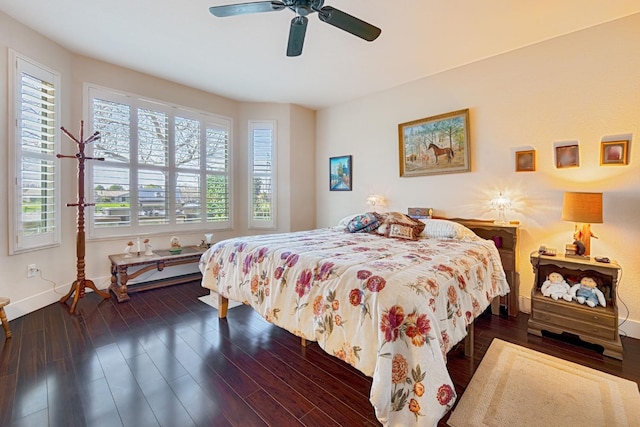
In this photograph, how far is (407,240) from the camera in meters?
2.80

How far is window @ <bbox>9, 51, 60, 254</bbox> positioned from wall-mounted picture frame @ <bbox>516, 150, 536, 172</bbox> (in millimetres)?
5209

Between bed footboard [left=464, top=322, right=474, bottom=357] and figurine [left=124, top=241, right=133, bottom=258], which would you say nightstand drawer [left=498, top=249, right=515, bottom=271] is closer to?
bed footboard [left=464, top=322, right=474, bottom=357]

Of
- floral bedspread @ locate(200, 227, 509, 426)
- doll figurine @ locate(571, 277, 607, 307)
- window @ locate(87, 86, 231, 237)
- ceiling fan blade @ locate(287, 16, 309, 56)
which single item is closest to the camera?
floral bedspread @ locate(200, 227, 509, 426)

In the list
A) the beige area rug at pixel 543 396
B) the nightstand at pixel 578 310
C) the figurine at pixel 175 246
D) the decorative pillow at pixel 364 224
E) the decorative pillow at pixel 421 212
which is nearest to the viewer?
the beige area rug at pixel 543 396

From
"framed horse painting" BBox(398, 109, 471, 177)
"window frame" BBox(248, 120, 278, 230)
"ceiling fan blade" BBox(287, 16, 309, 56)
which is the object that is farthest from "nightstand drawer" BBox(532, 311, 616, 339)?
"window frame" BBox(248, 120, 278, 230)

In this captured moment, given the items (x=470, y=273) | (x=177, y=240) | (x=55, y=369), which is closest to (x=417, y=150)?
(x=470, y=273)

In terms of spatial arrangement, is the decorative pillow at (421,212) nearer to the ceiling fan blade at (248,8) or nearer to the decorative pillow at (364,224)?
the decorative pillow at (364,224)

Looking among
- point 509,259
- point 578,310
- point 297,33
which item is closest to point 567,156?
point 509,259

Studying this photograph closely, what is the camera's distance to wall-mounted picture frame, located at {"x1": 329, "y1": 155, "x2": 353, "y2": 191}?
15.1 feet

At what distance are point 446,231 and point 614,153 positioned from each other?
1.59 m

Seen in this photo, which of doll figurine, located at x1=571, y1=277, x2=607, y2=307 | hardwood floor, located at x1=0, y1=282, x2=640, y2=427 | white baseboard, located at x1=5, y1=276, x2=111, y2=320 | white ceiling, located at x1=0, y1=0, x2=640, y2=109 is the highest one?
white ceiling, located at x1=0, y1=0, x2=640, y2=109

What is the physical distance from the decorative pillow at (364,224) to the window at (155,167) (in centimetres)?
245

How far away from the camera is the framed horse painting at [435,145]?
3356mm

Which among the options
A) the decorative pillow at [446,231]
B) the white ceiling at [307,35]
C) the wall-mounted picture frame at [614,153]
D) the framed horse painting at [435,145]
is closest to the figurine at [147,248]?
the white ceiling at [307,35]
